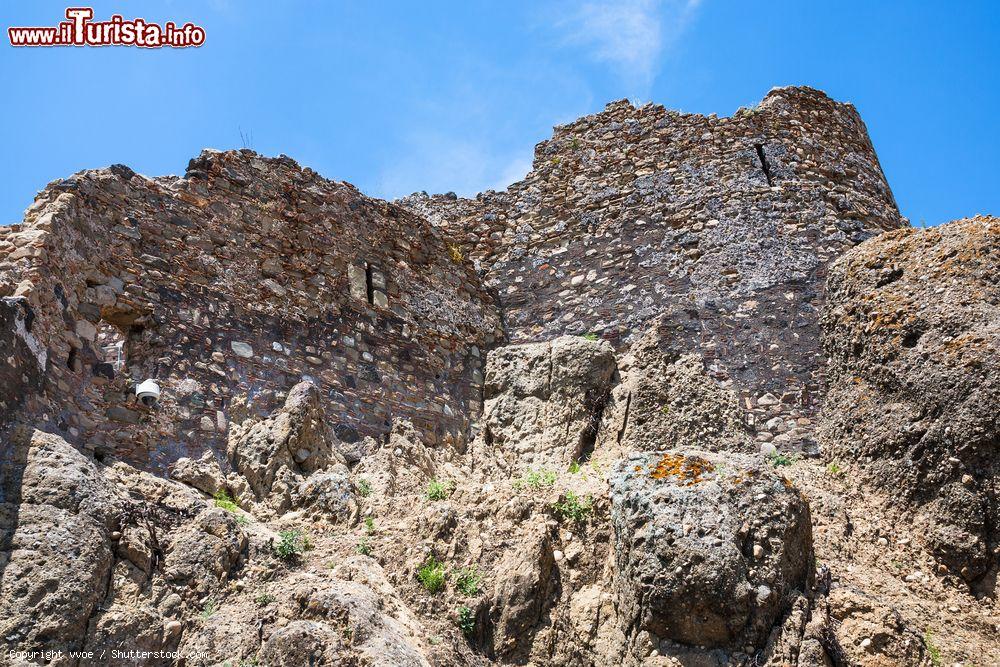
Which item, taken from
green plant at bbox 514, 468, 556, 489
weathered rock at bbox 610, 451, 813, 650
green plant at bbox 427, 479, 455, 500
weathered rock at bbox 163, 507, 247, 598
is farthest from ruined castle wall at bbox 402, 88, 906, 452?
weathered rock at bbox 163, 507, 247, 598

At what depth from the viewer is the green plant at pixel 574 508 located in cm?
700

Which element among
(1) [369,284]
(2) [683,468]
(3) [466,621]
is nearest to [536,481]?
(2) [683,468]

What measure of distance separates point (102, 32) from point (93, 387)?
360 centimetres

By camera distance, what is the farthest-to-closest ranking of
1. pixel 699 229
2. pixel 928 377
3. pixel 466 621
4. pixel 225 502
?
1. pixel 699 229
2. pixel 928 377
3. pixel 225 502
4. pixel 466 621

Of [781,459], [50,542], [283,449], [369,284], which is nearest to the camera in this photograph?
[50,542]

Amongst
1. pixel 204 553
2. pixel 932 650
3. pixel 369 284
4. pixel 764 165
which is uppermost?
pixel 764 165

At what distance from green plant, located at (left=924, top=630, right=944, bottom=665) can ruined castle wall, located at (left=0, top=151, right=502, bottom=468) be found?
4586 mm

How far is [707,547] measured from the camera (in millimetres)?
6203

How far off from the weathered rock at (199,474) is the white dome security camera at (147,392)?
1.70 ft

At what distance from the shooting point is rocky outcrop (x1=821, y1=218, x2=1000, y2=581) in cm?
718

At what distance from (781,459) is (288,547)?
4304 millimetres

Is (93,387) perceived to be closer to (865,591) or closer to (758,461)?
(758,461)

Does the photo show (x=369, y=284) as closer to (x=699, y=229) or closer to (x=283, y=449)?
(x=283, y=449)

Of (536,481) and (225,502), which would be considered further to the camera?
(225,502)
